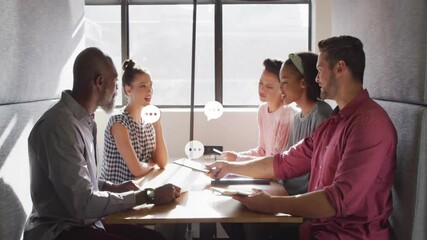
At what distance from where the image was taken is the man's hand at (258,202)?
158 centimetres

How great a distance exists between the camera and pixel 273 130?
2.67 m

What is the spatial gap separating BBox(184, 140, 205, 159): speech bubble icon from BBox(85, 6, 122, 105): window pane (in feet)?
4.09

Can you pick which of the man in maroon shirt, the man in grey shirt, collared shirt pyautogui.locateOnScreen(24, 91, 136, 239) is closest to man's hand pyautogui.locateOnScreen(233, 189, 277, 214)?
the man in maroon shirt

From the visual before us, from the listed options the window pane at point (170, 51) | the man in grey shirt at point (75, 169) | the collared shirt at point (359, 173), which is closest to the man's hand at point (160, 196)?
→ the man in grey shirt at point (75, 169)

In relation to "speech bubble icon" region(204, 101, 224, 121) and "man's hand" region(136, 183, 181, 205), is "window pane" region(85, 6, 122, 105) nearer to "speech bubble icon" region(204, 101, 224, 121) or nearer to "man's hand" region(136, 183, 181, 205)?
"speech bubble icon" region(204, 101, 224, 121)

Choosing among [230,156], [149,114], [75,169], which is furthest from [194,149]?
[75,169]

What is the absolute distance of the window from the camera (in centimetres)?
373

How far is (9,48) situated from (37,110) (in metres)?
0.37

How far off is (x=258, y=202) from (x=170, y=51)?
2.43 meters

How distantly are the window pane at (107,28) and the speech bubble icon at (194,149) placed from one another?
4.09 ft

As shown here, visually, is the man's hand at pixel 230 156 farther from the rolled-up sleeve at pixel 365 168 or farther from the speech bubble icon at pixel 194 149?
the rolled-up sleeve at pixel 365 168

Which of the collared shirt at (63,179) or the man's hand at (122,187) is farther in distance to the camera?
the man's hand at (122,187)

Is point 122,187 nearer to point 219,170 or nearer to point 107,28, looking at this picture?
point 219,170

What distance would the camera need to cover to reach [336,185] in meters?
1.52
